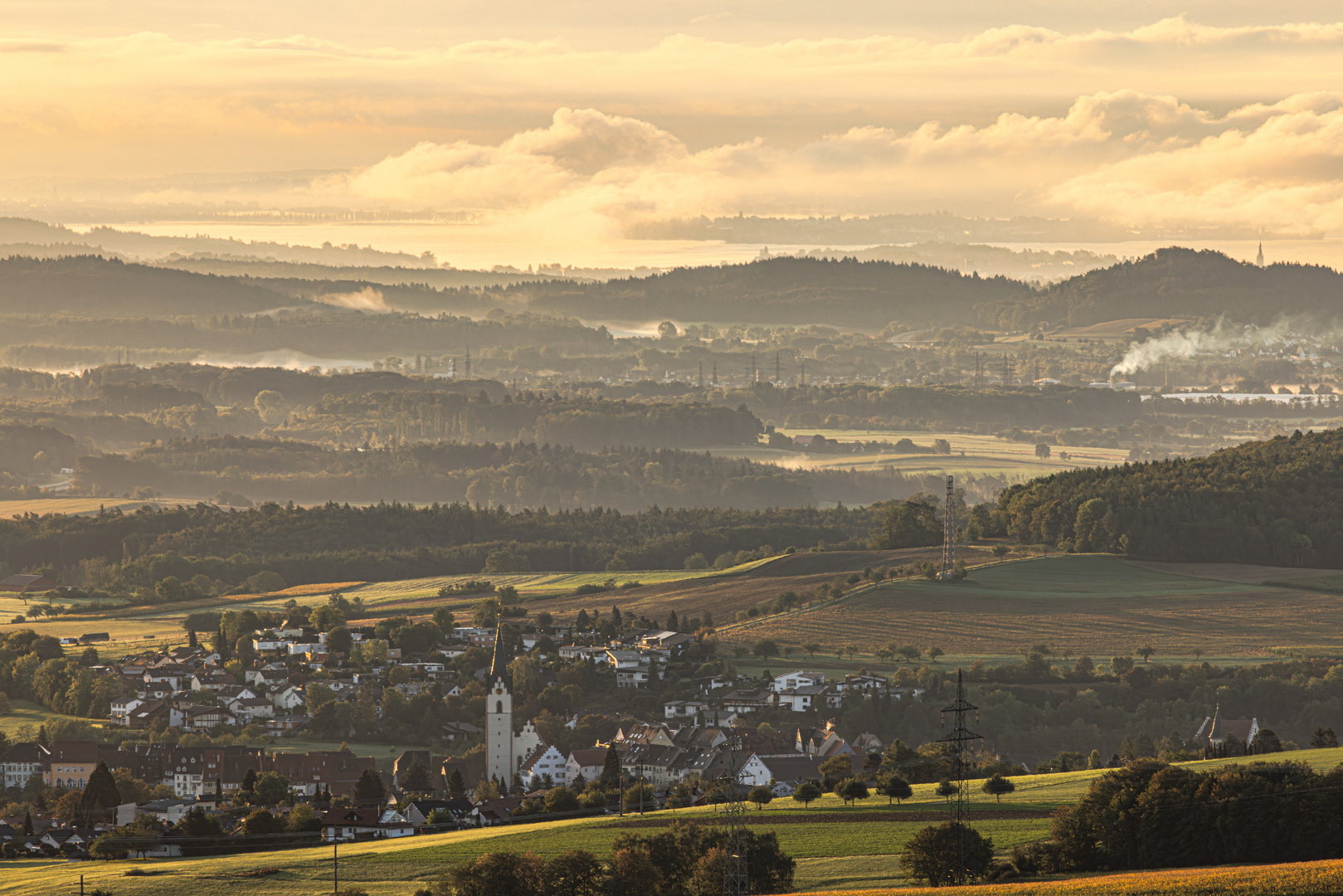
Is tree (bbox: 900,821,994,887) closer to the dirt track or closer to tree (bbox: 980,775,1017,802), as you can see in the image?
tree (bbox: 980,775,1017,802)

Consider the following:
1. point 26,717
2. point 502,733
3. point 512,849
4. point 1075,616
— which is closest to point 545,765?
point 502,733

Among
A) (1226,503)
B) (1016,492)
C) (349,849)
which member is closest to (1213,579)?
(1226,503)

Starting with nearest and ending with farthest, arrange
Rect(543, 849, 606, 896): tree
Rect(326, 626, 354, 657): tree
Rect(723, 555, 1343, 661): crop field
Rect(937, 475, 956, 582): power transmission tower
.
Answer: Rect(543, 849, 606, 896): tree, Rect(723, 555, 1343, 661): crop field, Rect(326, 626, 354, 657): tree, Rect(937, 475, 956, 582): power transmission tower

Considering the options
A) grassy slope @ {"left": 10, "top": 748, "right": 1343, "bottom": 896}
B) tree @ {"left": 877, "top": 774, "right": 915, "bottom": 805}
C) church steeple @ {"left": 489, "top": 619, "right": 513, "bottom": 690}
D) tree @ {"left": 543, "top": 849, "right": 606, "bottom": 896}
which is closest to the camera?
tree @ {"left": 543, "top": 849, "right": 606, "bottom": 896}

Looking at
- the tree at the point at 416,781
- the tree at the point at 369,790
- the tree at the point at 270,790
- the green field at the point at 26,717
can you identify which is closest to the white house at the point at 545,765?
the tree at the point at 416,781

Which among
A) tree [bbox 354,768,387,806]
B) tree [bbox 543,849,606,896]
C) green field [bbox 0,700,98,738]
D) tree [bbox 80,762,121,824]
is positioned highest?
tree [bbox 543,849,606,896]

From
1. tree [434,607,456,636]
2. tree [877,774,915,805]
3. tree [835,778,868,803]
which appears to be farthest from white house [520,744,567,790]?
tree [434,607,456,636]
